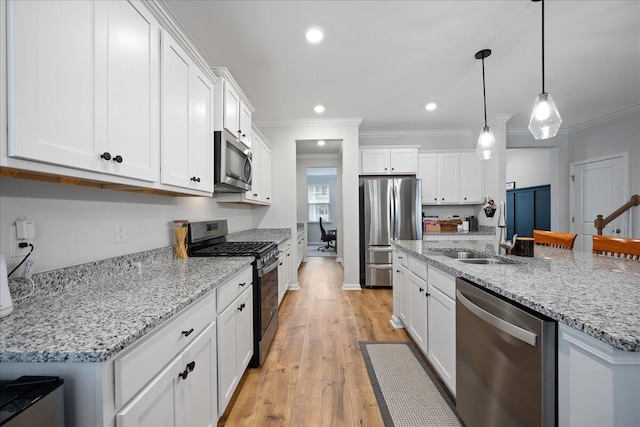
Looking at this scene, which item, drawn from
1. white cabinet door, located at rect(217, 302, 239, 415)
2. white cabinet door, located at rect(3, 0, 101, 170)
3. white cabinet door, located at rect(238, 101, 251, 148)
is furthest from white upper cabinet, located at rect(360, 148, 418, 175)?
white cabinet door, located at rect(3, 0, 101, 170)

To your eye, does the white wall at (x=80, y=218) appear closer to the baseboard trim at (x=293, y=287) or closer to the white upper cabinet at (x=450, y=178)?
the baseboard trim at (x=293, y=287)

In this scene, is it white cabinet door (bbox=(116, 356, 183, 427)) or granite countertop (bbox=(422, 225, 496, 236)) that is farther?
granite countertop (bbox=(422, 225, 496, 236))

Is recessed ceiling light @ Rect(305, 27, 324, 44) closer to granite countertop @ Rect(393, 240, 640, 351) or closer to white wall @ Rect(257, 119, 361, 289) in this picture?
white wall @ Rect(257, 119, 361, 289)

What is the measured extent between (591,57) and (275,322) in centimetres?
410

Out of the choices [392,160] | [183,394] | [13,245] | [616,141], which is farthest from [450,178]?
[13,245]

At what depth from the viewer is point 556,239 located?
7.69ft

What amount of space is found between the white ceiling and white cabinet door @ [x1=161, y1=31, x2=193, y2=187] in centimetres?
71

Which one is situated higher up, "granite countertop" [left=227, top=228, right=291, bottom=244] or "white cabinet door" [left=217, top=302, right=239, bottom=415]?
"granite countertop" [left=227, top=228, right=291, bottom=244]

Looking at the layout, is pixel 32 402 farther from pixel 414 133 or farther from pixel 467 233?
pixel 414 133

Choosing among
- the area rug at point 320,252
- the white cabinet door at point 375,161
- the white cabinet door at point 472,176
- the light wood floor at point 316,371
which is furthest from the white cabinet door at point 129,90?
the area rug at point 320,252

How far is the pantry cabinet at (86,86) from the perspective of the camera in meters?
0.75

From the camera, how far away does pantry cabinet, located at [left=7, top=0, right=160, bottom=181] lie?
747 millimetres

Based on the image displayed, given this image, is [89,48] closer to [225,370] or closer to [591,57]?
[225,370]

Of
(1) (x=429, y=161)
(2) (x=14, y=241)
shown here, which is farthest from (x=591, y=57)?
(2) (x=14, y=241)
